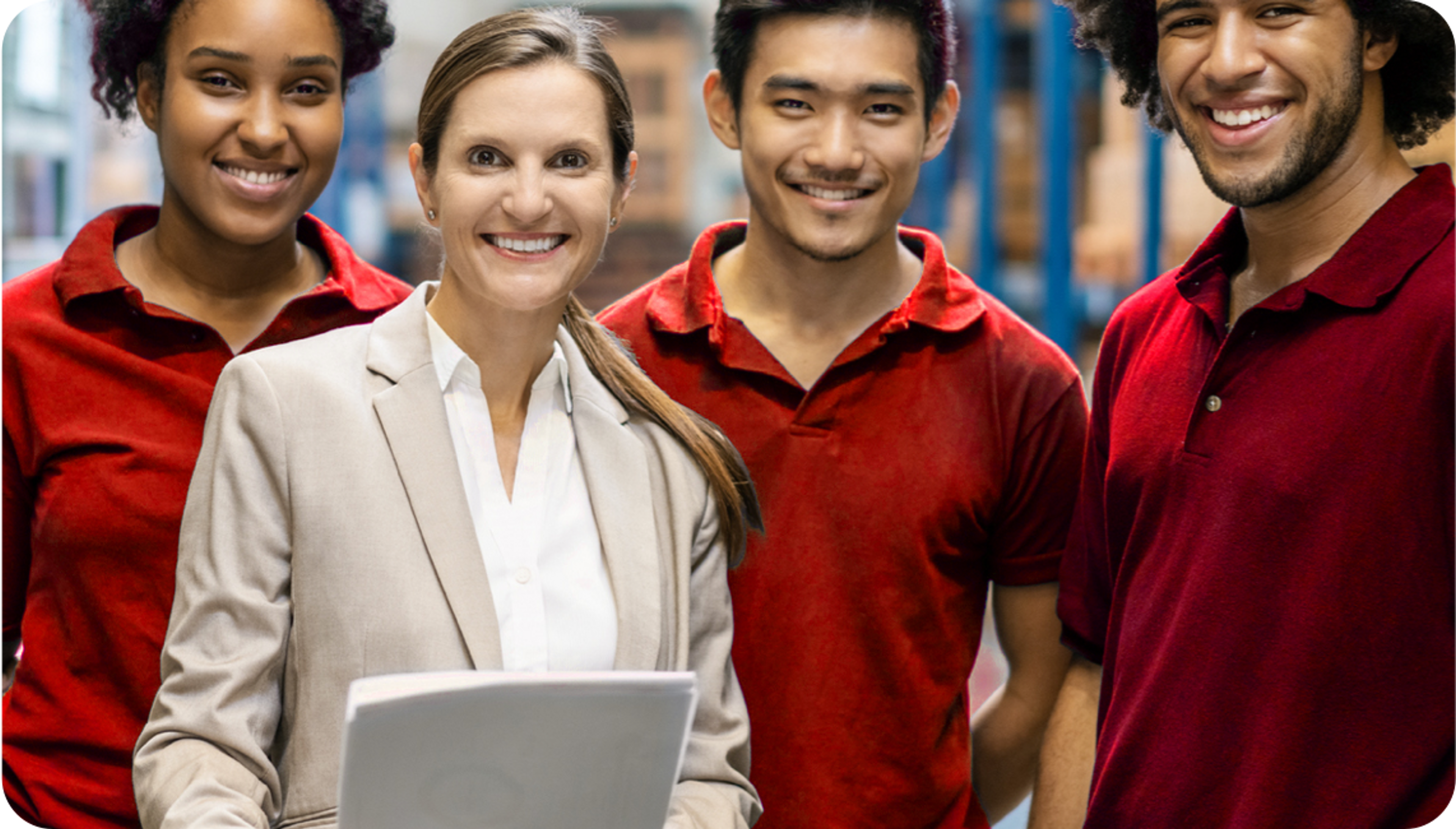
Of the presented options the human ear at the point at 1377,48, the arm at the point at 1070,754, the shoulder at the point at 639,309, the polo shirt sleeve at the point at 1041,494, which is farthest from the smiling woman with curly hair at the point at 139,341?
the human ear at the point at 1377,48

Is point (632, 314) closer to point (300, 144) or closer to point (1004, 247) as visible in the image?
point (300, 144)

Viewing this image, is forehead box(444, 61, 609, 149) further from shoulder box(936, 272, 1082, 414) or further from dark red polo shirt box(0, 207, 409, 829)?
shoulder box(936, 272, 1082, 414)

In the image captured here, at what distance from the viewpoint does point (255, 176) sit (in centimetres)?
198

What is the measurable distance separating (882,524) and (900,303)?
38 cm

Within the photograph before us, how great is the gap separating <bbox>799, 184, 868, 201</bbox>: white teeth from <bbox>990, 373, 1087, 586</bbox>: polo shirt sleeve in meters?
0.43

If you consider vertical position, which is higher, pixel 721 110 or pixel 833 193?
pixel 721 110

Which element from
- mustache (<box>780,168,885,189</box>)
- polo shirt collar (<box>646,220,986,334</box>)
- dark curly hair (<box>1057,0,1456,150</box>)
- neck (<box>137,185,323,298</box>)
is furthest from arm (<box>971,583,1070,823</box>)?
neck (<box>137,185,323,298</box>)

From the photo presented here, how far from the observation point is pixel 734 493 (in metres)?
1.82

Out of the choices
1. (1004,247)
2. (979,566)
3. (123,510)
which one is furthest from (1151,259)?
(123,510)

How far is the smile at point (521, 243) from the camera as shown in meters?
1.72

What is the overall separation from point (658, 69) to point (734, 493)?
1138 centimetres

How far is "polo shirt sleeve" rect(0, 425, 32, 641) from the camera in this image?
6.21 feet

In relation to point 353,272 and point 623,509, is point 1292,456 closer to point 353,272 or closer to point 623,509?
point 623,509

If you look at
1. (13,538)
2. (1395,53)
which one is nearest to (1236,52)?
(1395,53)
